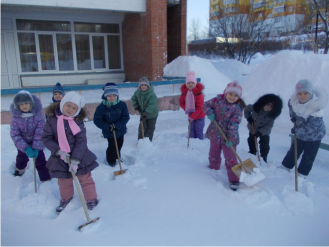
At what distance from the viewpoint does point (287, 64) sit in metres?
6.60

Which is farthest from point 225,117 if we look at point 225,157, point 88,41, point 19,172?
point 88,41

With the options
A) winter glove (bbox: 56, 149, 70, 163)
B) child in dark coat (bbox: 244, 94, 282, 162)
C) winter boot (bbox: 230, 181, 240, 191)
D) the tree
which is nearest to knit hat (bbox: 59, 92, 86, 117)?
winter glove (bbox: 56, 149, 70, 163)

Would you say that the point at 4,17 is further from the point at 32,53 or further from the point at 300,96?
the point at 300,96

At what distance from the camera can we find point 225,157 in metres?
3.41

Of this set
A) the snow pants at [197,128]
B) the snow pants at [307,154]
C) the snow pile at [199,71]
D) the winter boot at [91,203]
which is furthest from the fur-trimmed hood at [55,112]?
the snow pile at [199,71]

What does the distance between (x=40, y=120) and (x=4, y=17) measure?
8.85 metres

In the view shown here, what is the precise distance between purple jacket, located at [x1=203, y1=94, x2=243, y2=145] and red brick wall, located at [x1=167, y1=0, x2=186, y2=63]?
889cm

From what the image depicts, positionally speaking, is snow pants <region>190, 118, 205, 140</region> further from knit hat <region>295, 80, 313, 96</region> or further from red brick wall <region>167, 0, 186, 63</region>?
red brick wall <region>167, 0, 186, 63</region>

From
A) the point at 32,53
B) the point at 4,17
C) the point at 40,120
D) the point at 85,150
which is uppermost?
the point at 4,17

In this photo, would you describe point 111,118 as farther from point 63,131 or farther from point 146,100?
point 63,131

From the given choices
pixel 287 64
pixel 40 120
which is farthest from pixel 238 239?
pixel 287 64

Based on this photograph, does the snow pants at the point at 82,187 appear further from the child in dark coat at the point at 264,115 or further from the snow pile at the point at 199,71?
the snow pile at the point at 199,71

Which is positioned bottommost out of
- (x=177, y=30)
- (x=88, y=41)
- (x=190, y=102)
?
(x=190, y=102)

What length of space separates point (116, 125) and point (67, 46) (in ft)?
29.3
